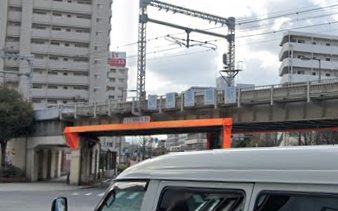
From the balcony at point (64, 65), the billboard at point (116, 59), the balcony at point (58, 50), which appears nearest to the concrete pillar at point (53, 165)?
the balcony at point (64, 65)

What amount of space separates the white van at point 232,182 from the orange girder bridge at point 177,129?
27697 mm

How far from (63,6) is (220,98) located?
59594 millimetres

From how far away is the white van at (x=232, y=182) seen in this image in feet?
7.89

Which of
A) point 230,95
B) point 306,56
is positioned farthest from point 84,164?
point 306,56

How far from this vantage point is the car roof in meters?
2.40

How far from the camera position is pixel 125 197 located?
341 cm

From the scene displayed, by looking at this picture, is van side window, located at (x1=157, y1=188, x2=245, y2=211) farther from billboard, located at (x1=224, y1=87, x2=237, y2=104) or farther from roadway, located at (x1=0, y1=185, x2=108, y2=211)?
billboard, located at (x1=224, y1=87, x2=237, y2=104)

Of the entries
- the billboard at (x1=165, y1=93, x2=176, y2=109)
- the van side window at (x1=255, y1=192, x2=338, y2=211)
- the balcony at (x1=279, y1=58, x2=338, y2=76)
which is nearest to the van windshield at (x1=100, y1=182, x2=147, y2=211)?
the van side window at (x1=255, y1=192, x2=338, y2=211)

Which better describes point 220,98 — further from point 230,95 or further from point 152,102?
point 152,102

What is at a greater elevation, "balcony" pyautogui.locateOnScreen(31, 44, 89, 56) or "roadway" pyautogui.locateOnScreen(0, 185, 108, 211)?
"balcony" pyautogui.locateOnScreen(31, 44, 89, 56)

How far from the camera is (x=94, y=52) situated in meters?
86.5

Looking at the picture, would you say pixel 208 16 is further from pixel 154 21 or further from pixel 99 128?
pixel 99 128

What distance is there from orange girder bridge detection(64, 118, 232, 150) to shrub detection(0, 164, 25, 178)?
231 inches

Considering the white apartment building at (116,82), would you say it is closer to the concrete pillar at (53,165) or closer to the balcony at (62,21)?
the balcony at (62,21)
